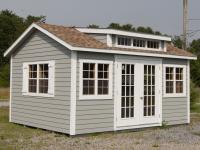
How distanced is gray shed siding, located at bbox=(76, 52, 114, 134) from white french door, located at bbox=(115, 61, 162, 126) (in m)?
0.36

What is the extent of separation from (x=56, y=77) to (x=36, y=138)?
2.09 metres

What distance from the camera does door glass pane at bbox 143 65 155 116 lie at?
13.8 m

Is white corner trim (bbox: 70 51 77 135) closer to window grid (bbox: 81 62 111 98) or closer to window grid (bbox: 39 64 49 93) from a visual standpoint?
window grid (bbox: 81 62 111 98)

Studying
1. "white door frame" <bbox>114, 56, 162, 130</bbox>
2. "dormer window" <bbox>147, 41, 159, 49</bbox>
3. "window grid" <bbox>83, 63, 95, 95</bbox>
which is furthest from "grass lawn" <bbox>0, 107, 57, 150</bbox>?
"dormer window" <bbox>147, 41, 159, 49</bbox>

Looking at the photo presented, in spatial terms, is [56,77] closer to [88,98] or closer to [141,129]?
[88,98]

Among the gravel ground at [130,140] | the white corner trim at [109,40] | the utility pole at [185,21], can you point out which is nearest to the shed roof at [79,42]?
the white corner trim at [109,40]

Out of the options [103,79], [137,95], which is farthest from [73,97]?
[137,95]

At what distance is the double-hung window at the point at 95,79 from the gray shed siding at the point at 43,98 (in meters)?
0.48

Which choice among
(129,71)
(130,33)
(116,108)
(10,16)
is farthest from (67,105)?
(10,16)

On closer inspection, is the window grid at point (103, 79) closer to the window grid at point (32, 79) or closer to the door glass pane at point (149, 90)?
the door glass pane at point (149, 90)

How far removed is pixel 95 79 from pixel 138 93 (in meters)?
2.06

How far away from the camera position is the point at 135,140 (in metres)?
11.3

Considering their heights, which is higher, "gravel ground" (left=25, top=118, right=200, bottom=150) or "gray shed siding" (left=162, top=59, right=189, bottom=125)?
"gray shed siding" (left=162, top=59, right=189, bottom=125)

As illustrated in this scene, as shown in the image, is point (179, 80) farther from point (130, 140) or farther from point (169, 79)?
point (130, 140)
